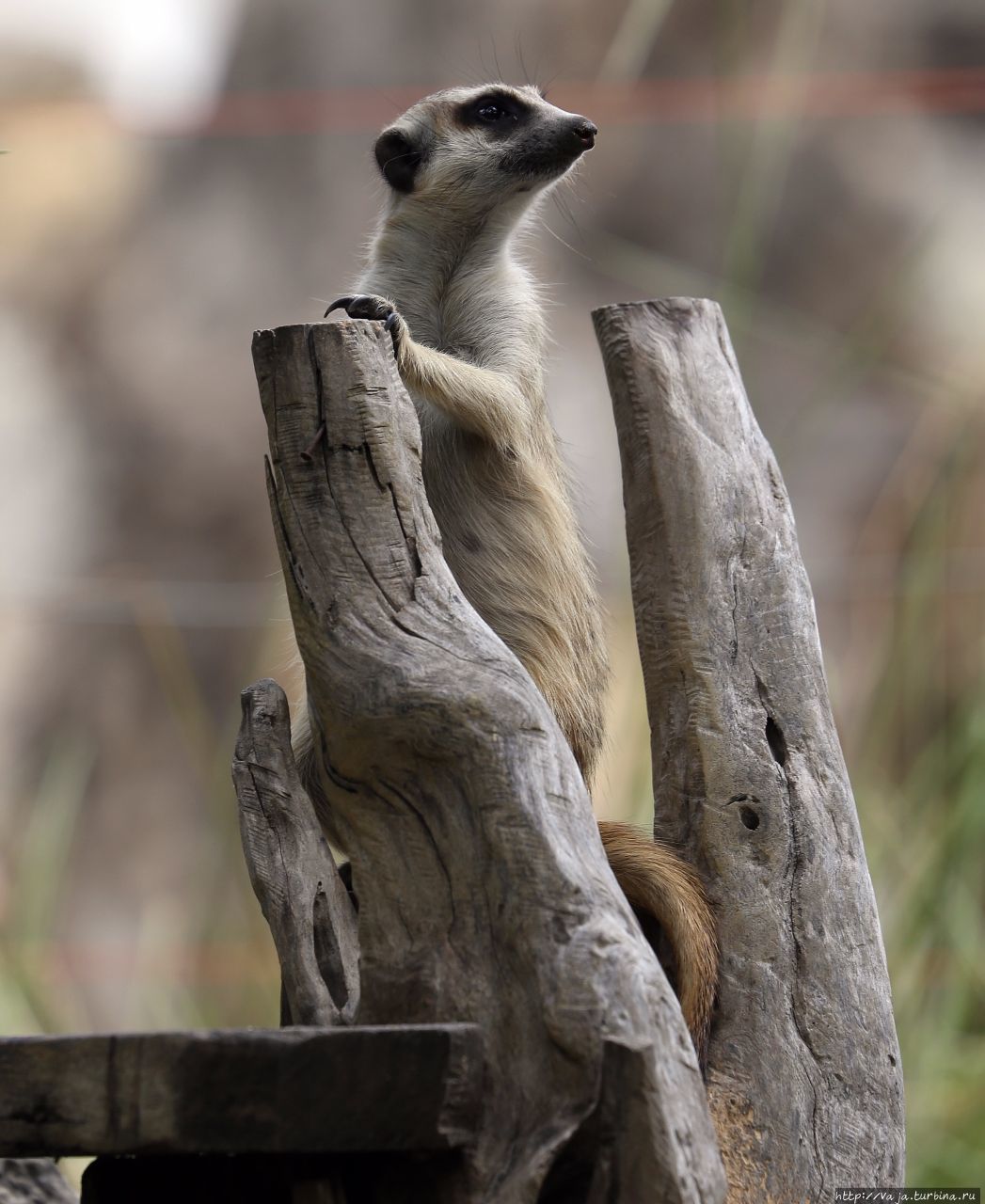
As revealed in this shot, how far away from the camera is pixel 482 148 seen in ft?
9.04

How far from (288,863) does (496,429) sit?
31.8 inches

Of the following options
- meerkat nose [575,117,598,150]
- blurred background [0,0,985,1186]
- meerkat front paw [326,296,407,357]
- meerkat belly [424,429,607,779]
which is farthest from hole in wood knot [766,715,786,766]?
blurred background [0,0,985,1186]

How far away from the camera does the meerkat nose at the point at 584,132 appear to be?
2.61m

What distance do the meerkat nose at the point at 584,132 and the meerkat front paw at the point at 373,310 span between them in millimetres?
748

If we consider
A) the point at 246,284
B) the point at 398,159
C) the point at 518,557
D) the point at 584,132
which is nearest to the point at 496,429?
the point at 518,557

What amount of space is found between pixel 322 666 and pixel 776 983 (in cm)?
71

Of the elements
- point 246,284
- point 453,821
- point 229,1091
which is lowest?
point 229,1091

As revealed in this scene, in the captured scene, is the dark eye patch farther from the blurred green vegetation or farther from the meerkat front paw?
the blurred green vegetation

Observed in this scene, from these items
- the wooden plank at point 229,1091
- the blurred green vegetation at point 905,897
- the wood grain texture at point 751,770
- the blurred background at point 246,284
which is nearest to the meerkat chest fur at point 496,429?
the wood grain texture at point 751,770

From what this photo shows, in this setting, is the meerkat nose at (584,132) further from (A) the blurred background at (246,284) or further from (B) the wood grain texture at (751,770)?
(A) the blurred background at (246,284)

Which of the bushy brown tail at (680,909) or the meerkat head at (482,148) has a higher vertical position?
the meerkat head at (482,148)

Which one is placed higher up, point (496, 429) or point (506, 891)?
point (496, 429)

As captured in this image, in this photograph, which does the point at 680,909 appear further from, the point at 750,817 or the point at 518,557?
the point at 518,557

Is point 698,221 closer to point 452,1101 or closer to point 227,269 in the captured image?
point 227,269
